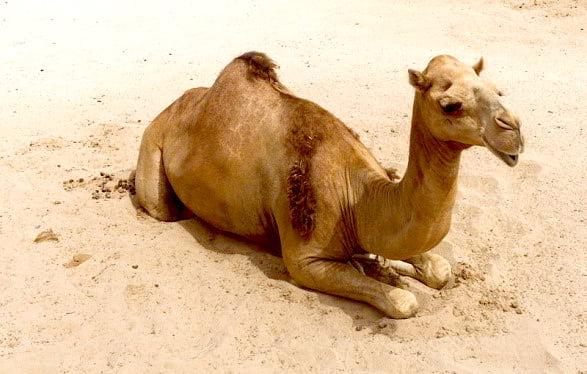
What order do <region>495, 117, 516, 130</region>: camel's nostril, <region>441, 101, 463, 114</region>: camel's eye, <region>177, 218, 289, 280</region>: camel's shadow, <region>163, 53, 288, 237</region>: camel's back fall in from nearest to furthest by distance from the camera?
<region>495, 117, 516, 130</region>: camel's nostril → <region>441, 101, 463, 114</region>: camel's eye → <region>163, 53, 288, 237</region>: camel's back → <region>177, 218, 289, 280</region>: camel's shadow

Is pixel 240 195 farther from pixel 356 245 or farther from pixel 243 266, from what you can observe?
pixel 356 245

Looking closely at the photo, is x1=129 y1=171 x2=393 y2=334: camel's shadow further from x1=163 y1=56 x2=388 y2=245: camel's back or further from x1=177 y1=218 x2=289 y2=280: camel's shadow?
x1=163 y1=56 x2=388 y2=245: camel's back

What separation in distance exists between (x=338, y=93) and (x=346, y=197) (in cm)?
383

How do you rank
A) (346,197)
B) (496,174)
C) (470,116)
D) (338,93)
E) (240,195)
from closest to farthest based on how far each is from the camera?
(470,116) < (346,197) < (240,195) < (496,174) < (338,93)

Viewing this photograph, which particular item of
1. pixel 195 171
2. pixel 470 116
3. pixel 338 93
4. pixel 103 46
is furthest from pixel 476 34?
pixel 470 116

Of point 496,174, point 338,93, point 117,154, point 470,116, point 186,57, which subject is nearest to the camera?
point 470,116

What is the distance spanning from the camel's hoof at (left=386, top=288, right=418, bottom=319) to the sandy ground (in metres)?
0.08

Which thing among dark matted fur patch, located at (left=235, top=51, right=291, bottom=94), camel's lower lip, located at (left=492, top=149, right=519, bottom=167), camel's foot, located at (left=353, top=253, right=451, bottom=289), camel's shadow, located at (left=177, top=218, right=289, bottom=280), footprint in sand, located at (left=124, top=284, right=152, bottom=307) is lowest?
footprint in sand, located at (left=124, top=284, right=152, bottom=307)

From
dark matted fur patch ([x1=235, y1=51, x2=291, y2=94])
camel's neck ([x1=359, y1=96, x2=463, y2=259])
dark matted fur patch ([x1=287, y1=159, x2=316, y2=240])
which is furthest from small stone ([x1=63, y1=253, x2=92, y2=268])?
camel's neck ([x1=359, y1=96, x2=463, y2=259])

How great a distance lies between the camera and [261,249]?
18.6 feet

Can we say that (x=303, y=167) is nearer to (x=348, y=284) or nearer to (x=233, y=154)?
(x=233, y=154)

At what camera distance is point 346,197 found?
492cm

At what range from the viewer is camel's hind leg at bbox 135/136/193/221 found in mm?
6133

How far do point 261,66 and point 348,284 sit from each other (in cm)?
198
